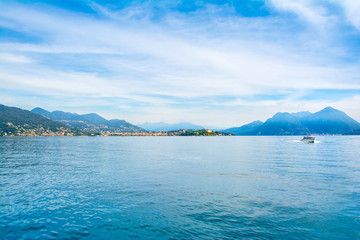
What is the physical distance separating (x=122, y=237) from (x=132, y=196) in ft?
30.7

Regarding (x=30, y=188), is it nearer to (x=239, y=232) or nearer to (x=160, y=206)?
(x=160, y=206)

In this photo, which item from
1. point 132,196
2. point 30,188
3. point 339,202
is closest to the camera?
point 339,202

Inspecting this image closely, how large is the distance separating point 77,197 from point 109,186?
542cm

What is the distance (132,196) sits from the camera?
26.0 metres

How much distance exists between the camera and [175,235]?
16.8 m

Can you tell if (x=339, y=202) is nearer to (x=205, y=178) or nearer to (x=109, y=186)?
(x=205, y=178)

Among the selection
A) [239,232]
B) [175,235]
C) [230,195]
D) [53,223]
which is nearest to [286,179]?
[230,195]

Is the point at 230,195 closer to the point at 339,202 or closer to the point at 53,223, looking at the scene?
Answer: the point at 339,202

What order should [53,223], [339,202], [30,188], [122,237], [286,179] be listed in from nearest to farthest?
1. [122,237]
2. [53,223]
3. [339,202]
4. [30,188]
5. [286,179]

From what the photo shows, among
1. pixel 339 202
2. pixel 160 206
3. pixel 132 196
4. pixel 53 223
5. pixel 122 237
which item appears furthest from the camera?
pixel 132 196

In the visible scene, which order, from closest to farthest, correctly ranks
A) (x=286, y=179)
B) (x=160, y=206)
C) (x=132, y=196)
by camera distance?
1. (x=160, y=206)
2. (x=132, y=196)
3. (x=286, y=179)

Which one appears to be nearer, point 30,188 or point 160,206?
point 160,206

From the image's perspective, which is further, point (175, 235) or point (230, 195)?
point (230, 195)

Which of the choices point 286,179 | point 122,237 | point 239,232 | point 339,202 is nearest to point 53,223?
point 122,237
